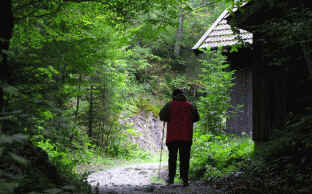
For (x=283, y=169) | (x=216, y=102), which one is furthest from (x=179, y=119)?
(x=216, y=102)

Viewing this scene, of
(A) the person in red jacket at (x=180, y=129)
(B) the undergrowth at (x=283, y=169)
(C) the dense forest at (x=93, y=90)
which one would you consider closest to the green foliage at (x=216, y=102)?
(C) the dense forest at (x=93, y=90)

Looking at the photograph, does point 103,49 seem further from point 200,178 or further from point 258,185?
point 258,185

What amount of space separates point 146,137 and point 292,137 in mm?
12741

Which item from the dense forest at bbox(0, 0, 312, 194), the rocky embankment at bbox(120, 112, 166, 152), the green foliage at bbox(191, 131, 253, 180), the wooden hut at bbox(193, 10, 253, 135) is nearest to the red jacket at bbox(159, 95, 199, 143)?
the dense forest at bbox(0, 0, 312, 194)

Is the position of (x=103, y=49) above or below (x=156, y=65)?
below

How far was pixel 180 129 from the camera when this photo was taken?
6.52 m

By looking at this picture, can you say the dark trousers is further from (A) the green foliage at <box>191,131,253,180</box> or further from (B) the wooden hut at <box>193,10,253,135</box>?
(B) the wooden hut at <box>193,10,253,135</box>

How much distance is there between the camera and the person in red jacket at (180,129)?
653cm

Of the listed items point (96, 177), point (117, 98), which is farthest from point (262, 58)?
point (117, 98)

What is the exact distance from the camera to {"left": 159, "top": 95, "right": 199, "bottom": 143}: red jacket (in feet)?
21.4

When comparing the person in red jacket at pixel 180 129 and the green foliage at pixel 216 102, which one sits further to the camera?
the green foliage at pixel 216 102

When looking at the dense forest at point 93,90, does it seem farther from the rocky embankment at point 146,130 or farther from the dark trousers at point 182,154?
the rocky embankment at point 146,130

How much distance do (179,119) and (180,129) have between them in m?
0.23

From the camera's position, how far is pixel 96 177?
887 cm
